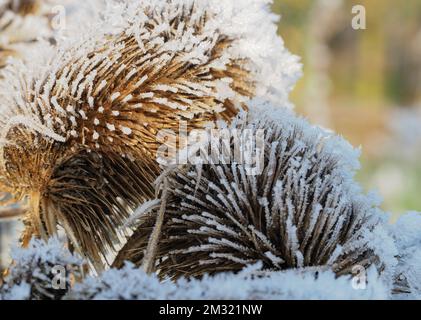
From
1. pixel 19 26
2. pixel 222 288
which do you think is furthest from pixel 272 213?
pixel 19 26

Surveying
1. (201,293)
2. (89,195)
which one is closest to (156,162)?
(89,195)

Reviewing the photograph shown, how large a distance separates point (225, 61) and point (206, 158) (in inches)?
5.4

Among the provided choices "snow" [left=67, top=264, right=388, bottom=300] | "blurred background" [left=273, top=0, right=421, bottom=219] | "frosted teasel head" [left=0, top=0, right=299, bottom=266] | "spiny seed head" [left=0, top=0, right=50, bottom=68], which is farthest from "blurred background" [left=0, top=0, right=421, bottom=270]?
"snow" [left=67, top=264, right=388, bottom=300]

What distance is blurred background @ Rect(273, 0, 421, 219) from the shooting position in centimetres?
530

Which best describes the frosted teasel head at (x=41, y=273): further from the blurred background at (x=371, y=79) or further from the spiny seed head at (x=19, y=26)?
the blurred background at (x=371, y=79)

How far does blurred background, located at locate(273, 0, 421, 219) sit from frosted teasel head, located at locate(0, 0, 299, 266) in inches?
158

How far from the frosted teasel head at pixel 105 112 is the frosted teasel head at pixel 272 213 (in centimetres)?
6

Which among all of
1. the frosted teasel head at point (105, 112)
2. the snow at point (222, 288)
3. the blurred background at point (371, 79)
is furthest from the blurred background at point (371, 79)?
the snow at point (222, 288)

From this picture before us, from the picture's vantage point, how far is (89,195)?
0.74 meters

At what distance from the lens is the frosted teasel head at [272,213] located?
636mm

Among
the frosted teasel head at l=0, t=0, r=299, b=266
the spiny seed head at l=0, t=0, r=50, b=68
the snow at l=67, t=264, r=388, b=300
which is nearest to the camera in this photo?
the snow at l=67, t=264, r=388, b=300

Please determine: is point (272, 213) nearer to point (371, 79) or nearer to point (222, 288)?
point (222, 288)

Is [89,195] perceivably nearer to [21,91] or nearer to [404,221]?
[21,91]

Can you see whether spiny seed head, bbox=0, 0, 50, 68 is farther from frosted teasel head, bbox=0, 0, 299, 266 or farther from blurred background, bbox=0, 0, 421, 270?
blurred background, bbox=0, 0, 421, 270
